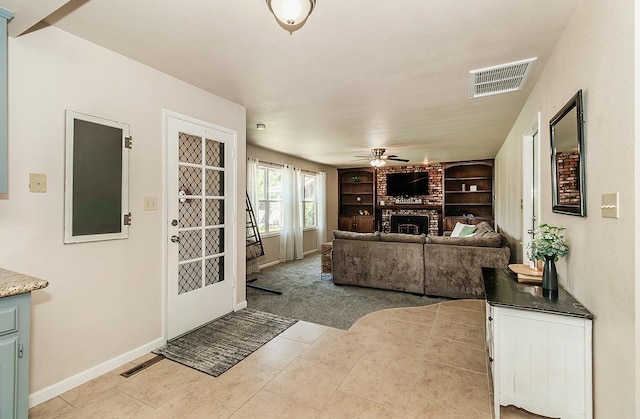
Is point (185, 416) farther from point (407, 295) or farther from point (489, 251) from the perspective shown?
point (489, 251)

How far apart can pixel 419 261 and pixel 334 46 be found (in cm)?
305

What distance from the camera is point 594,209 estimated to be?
1.48 m

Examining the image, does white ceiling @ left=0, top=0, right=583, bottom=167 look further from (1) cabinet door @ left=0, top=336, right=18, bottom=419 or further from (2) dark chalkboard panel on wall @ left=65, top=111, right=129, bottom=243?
(1) cabinet door @ left=0, top=336, right=18, bottom=419

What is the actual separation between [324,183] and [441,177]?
3.21 metres

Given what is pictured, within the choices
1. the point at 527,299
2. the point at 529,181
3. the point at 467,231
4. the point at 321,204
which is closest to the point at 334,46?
the point at 527,299

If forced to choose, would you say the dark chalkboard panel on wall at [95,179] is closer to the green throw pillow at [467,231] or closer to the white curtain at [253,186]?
the white curtain at [253,186]

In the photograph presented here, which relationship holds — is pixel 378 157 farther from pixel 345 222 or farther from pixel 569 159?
pixel 569 159

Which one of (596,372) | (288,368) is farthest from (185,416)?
(596,372)

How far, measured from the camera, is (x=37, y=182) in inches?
74.9

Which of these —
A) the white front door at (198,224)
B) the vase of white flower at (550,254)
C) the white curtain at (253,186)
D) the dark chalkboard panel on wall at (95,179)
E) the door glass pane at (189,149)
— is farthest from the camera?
the white curtain at (253,186)

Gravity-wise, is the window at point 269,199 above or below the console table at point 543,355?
above

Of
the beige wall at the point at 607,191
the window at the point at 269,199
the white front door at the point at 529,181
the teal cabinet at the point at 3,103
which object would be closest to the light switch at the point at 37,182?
the teal cabinet at the point at 3,103

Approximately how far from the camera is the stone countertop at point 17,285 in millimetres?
1289

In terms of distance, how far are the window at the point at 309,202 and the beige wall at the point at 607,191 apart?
6015 mm
